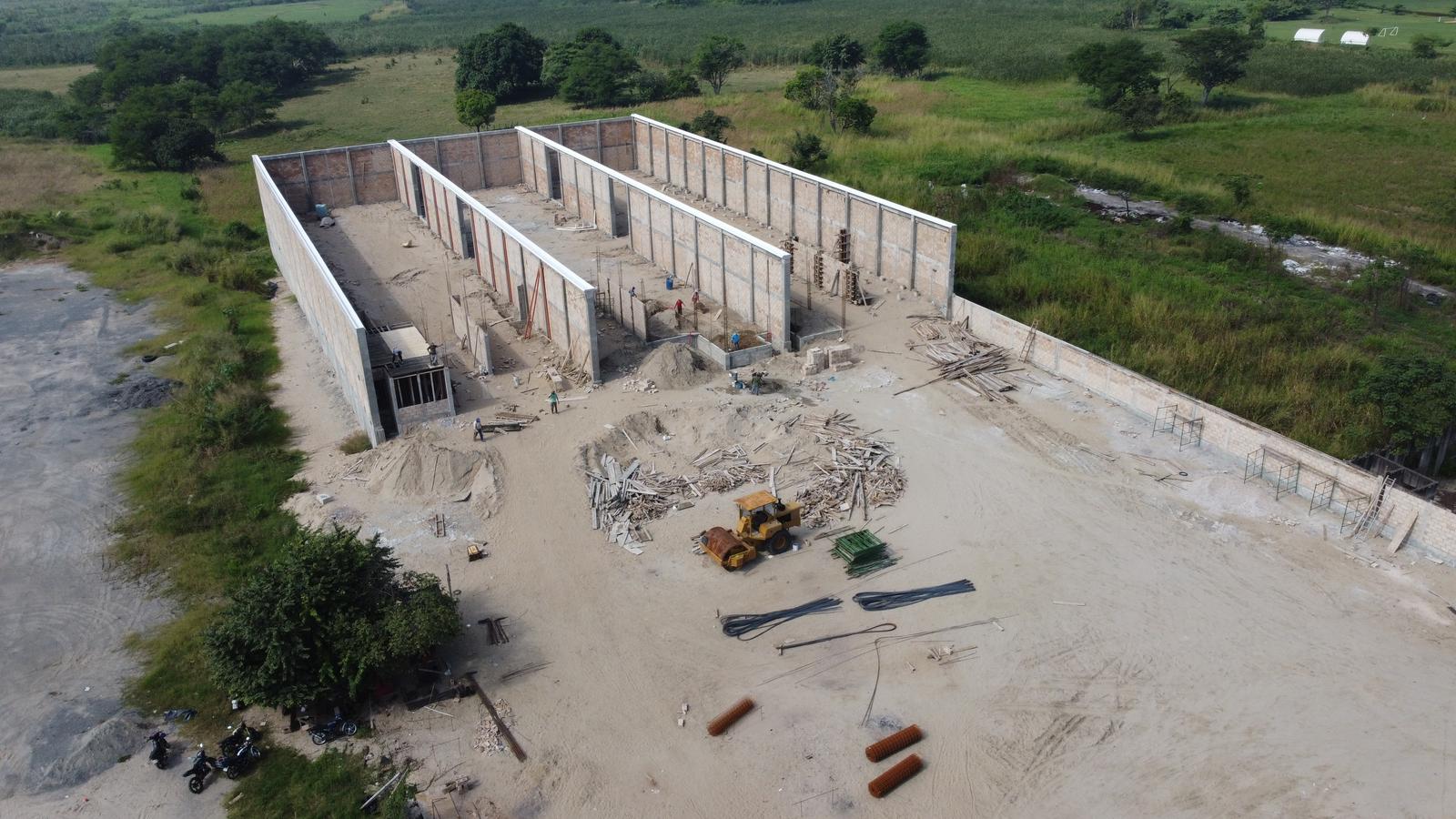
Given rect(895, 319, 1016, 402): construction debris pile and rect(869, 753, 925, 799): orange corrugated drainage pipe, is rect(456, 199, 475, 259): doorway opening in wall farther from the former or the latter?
rect(869, 753, 925, 799): orange corrugated drainage pipe

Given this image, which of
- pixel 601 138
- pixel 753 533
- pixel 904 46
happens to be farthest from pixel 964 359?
pixel 904 46

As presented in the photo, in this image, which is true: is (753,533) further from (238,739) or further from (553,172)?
(553,172)

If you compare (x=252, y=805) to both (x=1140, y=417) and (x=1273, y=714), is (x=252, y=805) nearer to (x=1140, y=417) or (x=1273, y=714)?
(x=1273, y=714)

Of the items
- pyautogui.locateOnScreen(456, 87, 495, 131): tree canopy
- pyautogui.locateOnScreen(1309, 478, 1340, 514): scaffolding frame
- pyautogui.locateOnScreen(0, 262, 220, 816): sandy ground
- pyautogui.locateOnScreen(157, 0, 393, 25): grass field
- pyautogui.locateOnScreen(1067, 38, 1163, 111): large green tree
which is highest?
pyautogui.locateOnScreen(157, 0, 393, 25): grass field

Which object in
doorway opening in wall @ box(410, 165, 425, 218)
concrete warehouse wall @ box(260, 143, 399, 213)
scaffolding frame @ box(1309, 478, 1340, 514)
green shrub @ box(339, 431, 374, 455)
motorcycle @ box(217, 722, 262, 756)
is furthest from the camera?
concrete warehouse wall @ box(260, 143, 399, 213)

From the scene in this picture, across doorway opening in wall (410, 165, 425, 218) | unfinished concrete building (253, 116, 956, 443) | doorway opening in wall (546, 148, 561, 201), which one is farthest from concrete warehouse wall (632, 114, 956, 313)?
doorway opening in wall (410, 165, 425, 218)

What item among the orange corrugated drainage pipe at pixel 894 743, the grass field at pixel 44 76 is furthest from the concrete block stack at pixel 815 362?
the grass field at pixel 44 76

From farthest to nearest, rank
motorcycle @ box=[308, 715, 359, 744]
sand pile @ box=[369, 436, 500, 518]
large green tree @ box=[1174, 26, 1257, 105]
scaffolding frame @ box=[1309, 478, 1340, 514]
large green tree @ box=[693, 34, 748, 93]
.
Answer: large green tree @ box=[693, 34, 748, 93] < large green tree @ box=[1174, 26, 1257, 105] < sand pile @ box=[369, 436, 500, 518] < scaffolding frame @ box=[1309, 478, 1340, 514] < motorcycle @ box=[308, 715, 359, 744]
